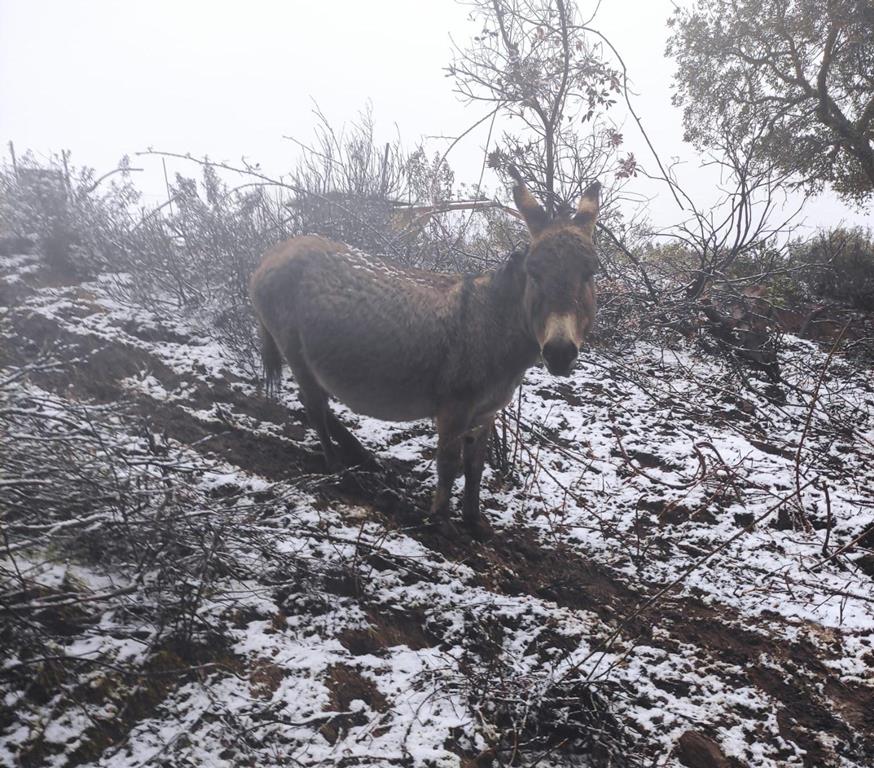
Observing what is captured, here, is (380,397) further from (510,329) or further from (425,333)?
(510,329)

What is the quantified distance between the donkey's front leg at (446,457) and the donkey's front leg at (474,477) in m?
0.08

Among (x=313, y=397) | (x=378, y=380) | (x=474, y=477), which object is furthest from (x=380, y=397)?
(x=474, y=477)

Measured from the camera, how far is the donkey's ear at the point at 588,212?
3.21 metres

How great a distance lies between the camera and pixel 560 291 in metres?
2.83

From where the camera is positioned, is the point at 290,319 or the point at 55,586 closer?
the point at 55,586

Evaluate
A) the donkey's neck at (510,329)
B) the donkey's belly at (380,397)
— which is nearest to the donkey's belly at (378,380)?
the donkey's belly at (380,397)

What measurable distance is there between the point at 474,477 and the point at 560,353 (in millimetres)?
1167

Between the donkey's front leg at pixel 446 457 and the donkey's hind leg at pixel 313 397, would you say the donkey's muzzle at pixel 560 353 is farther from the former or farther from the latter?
the donkey's hind leg at pixel 313 397

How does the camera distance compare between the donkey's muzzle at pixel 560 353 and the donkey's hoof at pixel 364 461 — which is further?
the donkey's hoof at pixel 364 461

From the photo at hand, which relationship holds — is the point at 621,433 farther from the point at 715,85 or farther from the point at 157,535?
the point at 715,85

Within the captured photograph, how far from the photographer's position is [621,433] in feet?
15.6

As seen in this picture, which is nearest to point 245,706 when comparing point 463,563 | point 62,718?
point 62,718

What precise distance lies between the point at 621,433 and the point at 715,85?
8876mm

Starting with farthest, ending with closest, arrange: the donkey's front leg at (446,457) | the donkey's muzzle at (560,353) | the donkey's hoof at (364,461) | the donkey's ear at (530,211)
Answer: the donkey's hoof at (364,461)
the donkey's front leg at (446,457)
the donkey's ear at (530,211)
the donkey's muzzle at (560,353)
